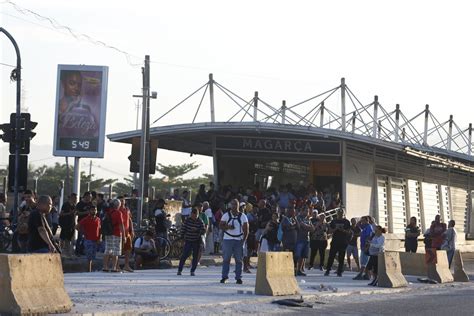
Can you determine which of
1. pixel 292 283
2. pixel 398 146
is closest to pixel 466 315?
pixel 292 283

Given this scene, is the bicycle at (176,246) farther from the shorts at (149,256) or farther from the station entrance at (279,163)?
the station entrance at (279,163)

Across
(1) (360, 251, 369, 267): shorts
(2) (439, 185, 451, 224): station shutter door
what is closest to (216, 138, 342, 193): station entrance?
(2) (439, 185, 451, 224): station shutter door

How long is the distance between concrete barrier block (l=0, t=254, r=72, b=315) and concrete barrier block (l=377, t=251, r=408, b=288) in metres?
9.60

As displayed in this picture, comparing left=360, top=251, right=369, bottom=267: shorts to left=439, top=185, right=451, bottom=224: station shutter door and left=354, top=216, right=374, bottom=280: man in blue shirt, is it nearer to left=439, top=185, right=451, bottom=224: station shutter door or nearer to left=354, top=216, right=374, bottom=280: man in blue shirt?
left=354, top=216, right=374, bottom=280: man in blue shirt

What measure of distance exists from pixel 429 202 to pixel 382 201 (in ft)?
17.6

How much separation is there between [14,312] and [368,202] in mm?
26890

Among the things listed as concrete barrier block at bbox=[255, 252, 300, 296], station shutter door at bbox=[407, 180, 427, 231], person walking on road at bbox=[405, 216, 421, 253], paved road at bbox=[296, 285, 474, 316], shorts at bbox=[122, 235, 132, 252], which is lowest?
paved road at bbox=[296, 285, 474, 316]

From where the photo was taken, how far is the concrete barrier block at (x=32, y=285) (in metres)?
13.3

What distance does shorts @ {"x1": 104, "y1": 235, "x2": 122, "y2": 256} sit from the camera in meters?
21.0

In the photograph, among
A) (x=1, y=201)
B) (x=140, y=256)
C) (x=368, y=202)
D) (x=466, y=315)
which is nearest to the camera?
(x=466, y=315)

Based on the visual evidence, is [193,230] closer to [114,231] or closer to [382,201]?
[114,231]

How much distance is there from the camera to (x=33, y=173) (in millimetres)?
106562

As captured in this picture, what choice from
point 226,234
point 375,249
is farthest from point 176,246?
point 226,234

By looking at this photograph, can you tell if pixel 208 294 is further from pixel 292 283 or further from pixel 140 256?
pixel 140 256
